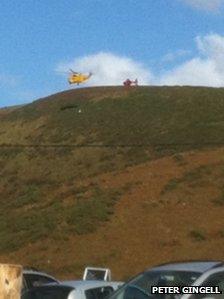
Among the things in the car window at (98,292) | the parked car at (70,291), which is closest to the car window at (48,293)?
the parked car at (70,291)

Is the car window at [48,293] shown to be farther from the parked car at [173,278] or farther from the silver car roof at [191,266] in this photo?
the silver car roof at [191,266]

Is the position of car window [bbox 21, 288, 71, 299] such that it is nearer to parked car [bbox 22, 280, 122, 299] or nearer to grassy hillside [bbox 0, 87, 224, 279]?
parked car [bbox 22, 280, 122, 299]

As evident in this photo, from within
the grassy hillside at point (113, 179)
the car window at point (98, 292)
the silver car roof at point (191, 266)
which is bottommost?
the car window at point (98, 292)

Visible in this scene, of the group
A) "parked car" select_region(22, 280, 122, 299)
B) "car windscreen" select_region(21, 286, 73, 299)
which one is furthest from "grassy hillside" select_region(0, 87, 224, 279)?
"car windscreen" select_region(21, 286, 73, 299)

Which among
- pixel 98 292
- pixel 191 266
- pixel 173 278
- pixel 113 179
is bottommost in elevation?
pixel 98 292

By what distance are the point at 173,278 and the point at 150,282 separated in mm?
502

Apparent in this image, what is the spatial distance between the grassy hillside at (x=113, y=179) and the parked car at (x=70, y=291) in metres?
23.1

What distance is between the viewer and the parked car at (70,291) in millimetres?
14766

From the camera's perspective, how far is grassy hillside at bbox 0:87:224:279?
4388 centimetres

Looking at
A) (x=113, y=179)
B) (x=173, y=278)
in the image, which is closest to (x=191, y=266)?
(x=173, y=278)

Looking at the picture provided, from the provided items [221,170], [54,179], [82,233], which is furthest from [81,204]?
[54,179]

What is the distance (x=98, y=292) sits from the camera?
15.5m

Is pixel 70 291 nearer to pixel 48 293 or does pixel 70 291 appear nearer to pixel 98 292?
pixel 48 293

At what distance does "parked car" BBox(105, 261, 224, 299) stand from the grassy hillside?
83.2 ft
